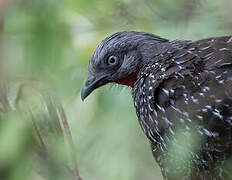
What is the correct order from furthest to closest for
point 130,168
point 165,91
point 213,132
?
point 130,168 → point 165,91 → point 213,132

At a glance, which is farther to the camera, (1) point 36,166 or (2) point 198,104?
(1) point 36,166

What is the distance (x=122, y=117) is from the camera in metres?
4.86

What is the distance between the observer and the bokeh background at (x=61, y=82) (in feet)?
14.6

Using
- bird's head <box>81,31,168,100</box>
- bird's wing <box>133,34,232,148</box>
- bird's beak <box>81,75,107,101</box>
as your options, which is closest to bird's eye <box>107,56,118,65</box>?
bird's head <box>81,31,168,100</box>

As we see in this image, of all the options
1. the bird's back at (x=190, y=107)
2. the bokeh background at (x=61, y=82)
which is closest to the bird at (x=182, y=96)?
the bird's back at (x=190, y=107)

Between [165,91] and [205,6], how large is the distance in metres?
0.68

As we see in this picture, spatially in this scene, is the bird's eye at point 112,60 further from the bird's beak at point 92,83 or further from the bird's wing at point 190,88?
the bird's wing at point 190,88

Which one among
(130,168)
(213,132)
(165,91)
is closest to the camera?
(213,132)

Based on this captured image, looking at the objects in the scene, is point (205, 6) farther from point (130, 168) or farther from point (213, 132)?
point (130, 168)

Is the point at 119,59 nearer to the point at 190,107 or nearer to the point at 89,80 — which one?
the point at 89,80

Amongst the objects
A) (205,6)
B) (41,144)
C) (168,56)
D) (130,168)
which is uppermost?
(205,6)

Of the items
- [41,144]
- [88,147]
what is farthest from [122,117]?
[41,144]

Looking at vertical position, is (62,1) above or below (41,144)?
above

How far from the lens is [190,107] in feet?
14.1
